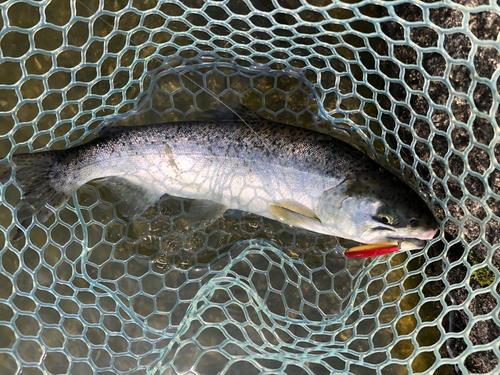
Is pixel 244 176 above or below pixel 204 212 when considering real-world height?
above

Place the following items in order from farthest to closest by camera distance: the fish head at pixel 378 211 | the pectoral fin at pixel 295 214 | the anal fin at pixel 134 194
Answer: the anal fin at pixel 134 194 → the pectoral fin at pixel 295 214 → the fish head at pixel 378 211

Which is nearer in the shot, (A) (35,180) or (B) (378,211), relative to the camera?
(B) (378,211)

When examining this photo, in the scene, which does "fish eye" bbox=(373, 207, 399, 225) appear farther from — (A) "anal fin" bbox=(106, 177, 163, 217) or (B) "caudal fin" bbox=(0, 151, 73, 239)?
(B) "caudal fin" bbox=(0, 151, 73, 239)

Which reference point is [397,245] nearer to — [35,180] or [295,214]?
[295,214]

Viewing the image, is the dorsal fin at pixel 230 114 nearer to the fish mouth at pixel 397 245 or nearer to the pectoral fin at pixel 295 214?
the pectoral fin at pixel 295 214

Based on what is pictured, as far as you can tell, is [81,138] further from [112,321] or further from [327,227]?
[327,227]

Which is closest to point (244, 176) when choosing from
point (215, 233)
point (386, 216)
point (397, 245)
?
point (215, 233)

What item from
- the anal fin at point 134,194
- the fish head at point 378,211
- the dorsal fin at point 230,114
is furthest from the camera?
the anal fin at point 134,194

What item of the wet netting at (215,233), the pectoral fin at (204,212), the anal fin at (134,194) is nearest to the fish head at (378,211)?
the wet netting at (215,233)
